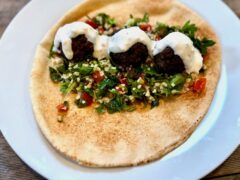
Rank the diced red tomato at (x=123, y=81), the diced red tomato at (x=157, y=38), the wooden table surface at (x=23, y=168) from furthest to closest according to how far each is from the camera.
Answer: the diced red tomato at (x=157, y=38)
the diced red tomato at (x=123, y=81)
the wooden table surface at (x=23, y=168)

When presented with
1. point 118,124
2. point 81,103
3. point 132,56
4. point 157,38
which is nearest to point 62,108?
point 81,103

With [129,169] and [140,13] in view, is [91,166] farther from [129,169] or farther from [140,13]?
[140,13]

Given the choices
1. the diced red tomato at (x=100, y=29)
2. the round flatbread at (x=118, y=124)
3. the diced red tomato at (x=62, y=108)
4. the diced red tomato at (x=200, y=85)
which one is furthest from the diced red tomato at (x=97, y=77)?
the diced red tomato at (x=200, y=85)

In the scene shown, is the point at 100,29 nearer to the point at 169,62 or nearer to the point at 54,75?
the point at 54,75

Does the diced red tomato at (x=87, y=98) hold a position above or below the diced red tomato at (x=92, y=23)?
below

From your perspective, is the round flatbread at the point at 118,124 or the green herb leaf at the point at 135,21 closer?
the round flatbread at the point at 118,124

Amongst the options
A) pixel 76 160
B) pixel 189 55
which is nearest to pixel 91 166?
pixel 76 160

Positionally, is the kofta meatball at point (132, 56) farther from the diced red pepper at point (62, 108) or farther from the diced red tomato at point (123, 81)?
the diced red pepper at point (62, 108)
